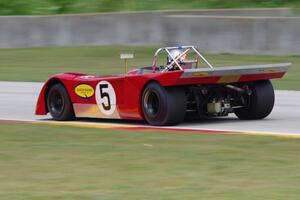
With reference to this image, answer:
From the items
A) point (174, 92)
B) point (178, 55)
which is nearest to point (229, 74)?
point (174, 92)

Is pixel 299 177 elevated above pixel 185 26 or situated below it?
below

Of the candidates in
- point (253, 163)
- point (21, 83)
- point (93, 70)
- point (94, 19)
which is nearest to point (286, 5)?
point (94, 19)

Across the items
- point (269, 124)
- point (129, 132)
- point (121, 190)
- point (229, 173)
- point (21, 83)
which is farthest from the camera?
point (21, 83)

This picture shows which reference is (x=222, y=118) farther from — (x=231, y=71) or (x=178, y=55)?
(x=231, y=71)

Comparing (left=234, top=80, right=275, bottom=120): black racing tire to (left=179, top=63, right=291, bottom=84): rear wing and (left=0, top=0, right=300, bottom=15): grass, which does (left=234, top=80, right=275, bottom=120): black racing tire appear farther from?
(left=0, top=0, right=300, bottom=15): grass

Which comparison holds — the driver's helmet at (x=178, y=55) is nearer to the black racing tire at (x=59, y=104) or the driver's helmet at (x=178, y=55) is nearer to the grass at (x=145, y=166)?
the grass at (x=145, y=166)

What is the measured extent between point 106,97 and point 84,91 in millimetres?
466

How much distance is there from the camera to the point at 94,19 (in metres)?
28.4

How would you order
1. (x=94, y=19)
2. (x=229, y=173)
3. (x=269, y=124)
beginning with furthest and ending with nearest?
1. (x=94, y=19)
2. (x=269, y=124)
3. (x=229, y=173)

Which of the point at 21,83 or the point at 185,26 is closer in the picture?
the point at 21,83

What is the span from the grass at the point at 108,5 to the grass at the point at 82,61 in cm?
634

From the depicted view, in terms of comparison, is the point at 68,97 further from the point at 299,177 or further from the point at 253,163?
the point at 299,177

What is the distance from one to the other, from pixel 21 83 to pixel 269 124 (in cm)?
910

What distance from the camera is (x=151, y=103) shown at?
1198 centimetres
